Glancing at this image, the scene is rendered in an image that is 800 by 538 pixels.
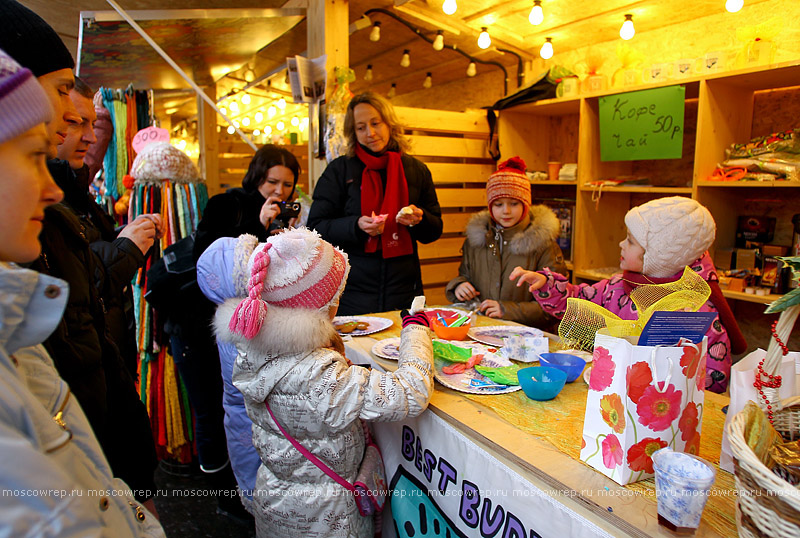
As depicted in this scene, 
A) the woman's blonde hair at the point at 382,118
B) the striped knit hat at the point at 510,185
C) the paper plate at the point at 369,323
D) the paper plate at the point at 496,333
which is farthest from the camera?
the woman's blonde hair at the point at 382,118

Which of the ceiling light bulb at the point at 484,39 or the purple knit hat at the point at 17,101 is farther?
the ceiling light bulb at the point at 484,39

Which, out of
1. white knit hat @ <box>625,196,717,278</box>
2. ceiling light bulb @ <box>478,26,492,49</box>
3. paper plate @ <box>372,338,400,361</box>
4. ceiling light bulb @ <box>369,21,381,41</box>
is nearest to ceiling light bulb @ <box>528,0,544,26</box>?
ceiling light bulb @ <box>478,26,492,49</box>

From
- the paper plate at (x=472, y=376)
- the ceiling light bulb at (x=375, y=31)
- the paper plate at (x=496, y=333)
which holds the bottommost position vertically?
the paper plate at (x=472, y=376)

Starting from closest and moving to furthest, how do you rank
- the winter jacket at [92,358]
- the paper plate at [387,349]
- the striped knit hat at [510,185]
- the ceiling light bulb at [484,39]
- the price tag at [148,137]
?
the winter jacket at [92,358]
the paper plate at [387,349]
the striped knit hat at [510,185]
the price tag at [148,137]
the ceiling light bulb at [484,39]

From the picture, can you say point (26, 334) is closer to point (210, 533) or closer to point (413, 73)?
point (210, 533)

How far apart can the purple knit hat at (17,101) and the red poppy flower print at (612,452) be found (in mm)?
1068

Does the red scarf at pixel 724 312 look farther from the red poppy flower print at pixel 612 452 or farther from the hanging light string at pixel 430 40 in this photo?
the hanging light string at pixel 430 40

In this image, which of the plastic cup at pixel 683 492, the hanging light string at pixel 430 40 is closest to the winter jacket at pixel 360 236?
the hanging light string at pixel 430 40

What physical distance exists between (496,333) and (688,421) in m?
0.94

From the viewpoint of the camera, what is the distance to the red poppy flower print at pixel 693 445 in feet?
3.16

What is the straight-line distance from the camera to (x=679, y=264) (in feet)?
5.10

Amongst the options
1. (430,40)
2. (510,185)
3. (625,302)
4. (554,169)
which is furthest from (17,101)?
(430,40)

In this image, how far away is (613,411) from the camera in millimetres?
934

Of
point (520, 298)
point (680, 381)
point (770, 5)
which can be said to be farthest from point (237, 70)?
point (680, 381)
